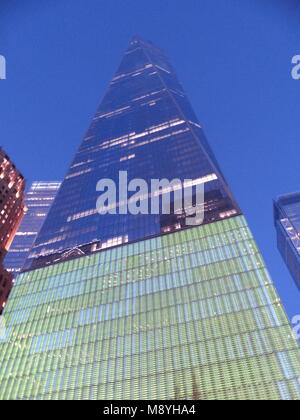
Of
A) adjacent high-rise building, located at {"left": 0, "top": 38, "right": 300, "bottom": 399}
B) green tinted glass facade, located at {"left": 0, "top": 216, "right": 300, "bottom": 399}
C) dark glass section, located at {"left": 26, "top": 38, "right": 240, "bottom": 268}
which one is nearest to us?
green tinted glass facade, located at {"left": 0, "top": 216, "right": 300, "bottom": 399}

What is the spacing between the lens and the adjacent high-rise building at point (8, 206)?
95994mm

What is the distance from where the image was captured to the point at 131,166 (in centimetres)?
10581

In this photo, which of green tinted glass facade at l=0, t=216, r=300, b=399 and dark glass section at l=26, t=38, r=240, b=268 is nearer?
green tinted glass facade at l=0, t=216, r=300, b=399

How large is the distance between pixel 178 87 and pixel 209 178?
10968cm

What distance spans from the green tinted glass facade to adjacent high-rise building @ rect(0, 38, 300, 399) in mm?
170

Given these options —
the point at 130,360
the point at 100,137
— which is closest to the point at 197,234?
the point at 130,360

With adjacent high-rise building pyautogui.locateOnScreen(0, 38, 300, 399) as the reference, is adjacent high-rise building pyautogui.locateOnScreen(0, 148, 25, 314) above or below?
above

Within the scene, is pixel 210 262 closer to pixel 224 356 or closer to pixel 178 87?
pixel 224 356

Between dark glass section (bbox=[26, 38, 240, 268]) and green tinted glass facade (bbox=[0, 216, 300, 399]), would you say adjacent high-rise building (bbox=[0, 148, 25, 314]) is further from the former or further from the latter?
green tinted glass facade (bbox=[0, 216, 300, 399])

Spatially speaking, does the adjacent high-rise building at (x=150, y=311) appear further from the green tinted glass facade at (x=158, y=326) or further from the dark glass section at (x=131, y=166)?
the dark glass section at (x=131, y=166)

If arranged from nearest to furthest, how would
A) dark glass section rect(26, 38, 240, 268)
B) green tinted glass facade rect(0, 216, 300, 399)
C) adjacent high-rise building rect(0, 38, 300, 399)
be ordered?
green tinted glass facade rect(0, 216, 300, 399), adjacent high-rise building rect(0, 38, 300, 399), dark glass section rect(26, 38, 240, 268)

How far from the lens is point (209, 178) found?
8688 cm

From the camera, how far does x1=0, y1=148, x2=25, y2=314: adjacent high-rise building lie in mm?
95994

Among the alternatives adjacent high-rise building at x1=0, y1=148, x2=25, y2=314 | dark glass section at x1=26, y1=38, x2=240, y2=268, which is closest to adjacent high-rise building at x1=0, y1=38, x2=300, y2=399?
dark glass section at x1=26, y1=38, x2=240, y2=268
